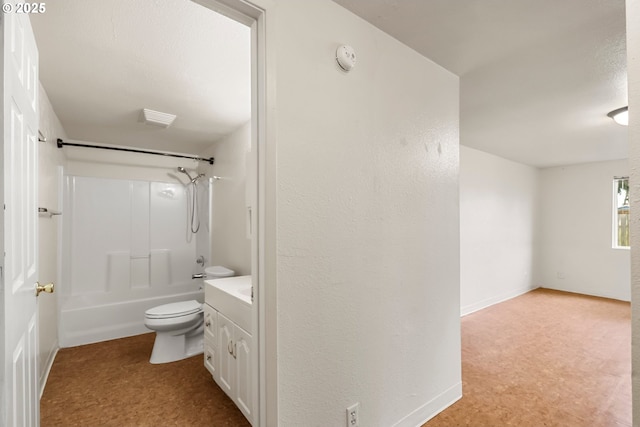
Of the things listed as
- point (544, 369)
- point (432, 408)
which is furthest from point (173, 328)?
point (544, 369)

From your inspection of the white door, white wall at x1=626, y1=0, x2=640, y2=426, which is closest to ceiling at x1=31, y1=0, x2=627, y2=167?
the white door

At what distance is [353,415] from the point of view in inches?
58.8

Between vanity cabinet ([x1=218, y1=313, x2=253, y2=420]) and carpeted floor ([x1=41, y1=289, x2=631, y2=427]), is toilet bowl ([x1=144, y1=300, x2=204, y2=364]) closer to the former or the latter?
carpeted floor ([x1=41, y1=289, x2=631, y2=427])

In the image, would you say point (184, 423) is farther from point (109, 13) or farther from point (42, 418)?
point (109, 13)

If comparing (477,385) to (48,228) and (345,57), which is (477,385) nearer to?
(345,57)

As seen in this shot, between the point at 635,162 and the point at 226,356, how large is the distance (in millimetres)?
2199

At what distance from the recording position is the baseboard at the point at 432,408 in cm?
177

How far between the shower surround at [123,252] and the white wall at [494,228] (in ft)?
11.2

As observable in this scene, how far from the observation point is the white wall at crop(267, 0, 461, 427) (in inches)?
51.4

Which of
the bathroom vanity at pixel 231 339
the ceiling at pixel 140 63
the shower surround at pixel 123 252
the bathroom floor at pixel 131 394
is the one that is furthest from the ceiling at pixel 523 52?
the shower surround at pixel 123 252

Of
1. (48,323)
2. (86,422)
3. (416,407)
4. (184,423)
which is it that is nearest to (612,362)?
(416,407)

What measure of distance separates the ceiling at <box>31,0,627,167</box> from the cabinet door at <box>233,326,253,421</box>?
1.72m

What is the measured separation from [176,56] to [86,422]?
2.32 meters

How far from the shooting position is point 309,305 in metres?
1.35
